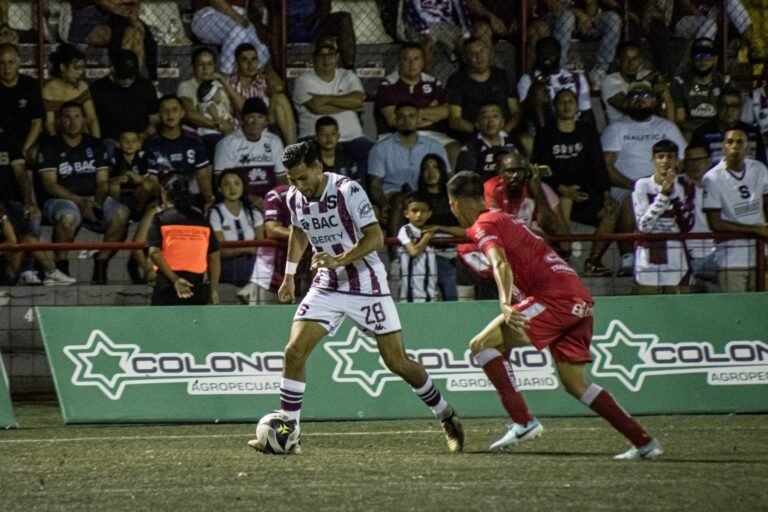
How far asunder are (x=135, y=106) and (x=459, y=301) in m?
4.69

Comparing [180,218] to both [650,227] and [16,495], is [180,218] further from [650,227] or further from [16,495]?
[16,495]

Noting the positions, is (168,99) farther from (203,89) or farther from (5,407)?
(5,407)

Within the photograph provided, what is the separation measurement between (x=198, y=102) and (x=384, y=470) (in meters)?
7.58

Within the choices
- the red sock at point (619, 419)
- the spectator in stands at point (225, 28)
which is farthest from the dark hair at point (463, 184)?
the spectator in stands at point (225, 28)

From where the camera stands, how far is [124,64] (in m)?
14.5

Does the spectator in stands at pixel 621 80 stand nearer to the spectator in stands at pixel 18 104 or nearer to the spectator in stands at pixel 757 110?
the spectator in stands at pixel 757 110

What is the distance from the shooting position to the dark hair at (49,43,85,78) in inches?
575

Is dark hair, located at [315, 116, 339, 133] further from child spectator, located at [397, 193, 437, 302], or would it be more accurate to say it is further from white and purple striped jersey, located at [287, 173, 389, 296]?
white and purple striped jersey, located at [287, 173, 389, 296]

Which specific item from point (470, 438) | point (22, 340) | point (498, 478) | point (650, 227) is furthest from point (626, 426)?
point (22, 340)

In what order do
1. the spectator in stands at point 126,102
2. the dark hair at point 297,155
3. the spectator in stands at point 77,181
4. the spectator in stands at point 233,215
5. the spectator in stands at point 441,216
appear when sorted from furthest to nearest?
the spectator in stands at point 126,102, the spectator in stands at point 77,181, the spectator in stands at point 233,215, the spectator in stands at point 441,216, the dark hair at point 297,155

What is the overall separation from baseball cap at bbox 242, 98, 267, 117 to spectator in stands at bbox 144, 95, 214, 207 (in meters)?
0.59

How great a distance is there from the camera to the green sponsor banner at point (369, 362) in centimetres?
1163

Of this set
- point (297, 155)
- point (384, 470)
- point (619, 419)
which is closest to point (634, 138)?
point (297, 155)

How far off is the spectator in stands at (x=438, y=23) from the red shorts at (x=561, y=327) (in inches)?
289
